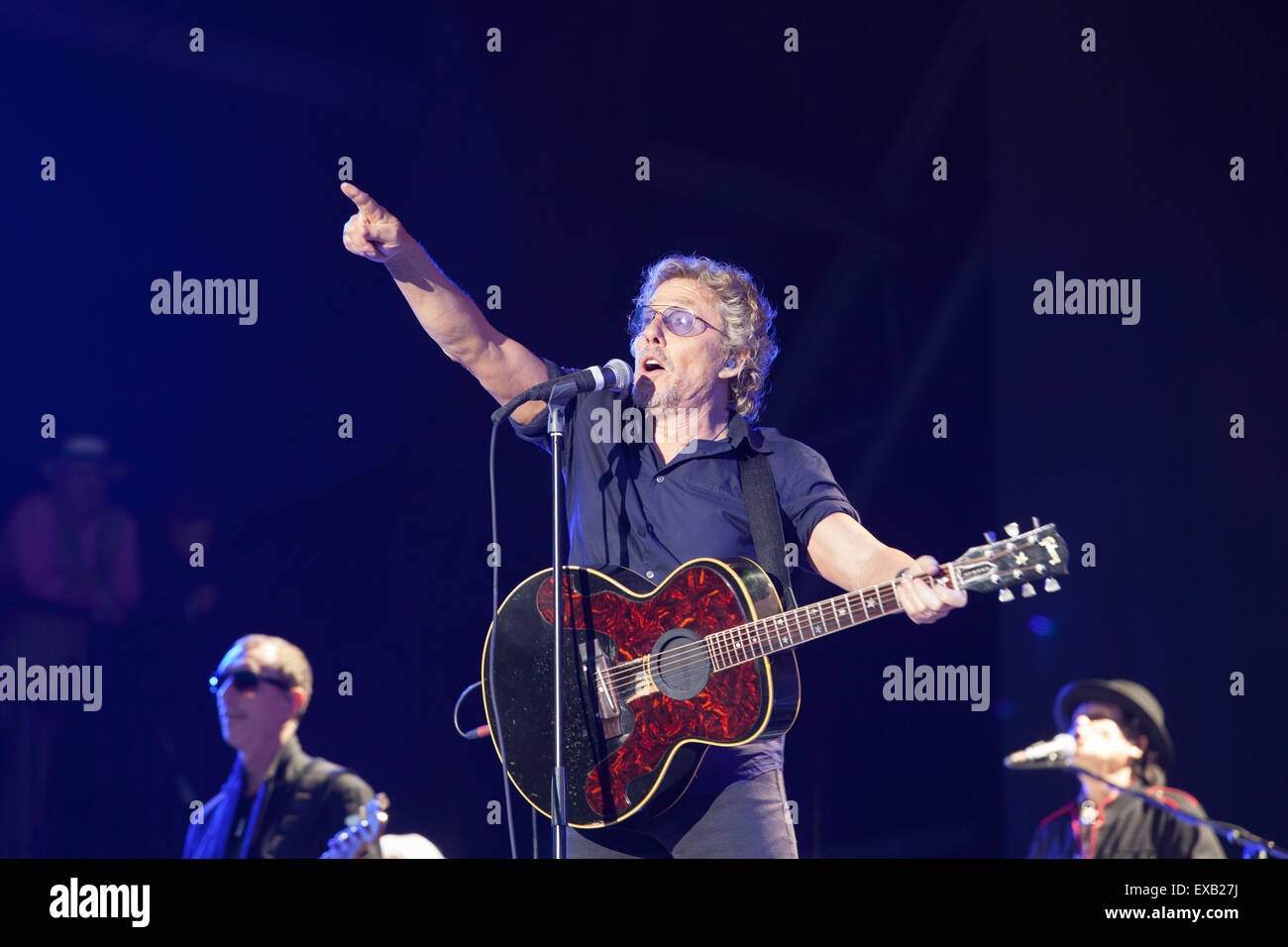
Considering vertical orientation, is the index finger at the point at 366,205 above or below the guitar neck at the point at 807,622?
above

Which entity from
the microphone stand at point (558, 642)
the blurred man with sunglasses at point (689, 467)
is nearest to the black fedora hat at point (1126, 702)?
the blurred man with sunglasses at point (689, 467)

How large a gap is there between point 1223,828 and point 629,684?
1777 mm

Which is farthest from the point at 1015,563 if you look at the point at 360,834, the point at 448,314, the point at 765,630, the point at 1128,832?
the point at 360,834

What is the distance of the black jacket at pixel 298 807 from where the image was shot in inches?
148

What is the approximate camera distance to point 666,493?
3383 mm

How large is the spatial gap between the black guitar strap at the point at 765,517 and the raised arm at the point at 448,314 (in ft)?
2.18

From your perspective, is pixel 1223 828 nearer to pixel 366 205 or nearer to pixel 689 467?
pixel 689 467

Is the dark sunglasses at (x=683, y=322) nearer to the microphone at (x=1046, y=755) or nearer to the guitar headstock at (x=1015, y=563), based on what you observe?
the guitar headstock at (x=1015, y=563)

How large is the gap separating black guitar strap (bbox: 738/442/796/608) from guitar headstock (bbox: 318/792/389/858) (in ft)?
5.06

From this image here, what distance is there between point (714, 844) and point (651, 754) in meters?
0.28

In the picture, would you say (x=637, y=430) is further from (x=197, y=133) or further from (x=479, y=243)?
(x=197, y=133)

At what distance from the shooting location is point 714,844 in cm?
→ 306

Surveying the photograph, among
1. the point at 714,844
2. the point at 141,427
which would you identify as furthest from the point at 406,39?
the point at 714,844

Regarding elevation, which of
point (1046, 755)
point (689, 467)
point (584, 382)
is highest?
point (584, 382)
